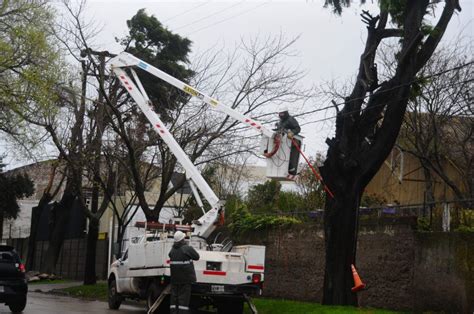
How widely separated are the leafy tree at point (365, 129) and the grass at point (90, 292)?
1168cm

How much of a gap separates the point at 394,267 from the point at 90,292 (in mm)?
13298

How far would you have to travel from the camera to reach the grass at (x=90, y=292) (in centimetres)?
2591

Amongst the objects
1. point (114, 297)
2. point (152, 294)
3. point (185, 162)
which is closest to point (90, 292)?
point (114, 297)

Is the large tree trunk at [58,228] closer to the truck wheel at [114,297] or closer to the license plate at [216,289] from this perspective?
the truck wheel at [114,297]

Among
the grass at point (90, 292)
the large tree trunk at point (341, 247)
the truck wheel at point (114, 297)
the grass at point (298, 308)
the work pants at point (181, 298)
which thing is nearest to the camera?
the work pants at point (181, 298)

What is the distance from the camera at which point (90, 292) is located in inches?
1056

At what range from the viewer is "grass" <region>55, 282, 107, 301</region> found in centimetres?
2591

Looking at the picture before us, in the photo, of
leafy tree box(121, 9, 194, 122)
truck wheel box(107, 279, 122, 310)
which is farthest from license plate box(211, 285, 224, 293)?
leafy tree box(121, 9, 194, 122)

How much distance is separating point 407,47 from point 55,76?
9147 millimetres

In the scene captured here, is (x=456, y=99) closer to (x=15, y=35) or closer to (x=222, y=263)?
(x=222, y=263)

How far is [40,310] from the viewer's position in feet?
59.3

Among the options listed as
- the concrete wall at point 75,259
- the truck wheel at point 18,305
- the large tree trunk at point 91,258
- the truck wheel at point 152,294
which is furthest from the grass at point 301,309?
the concrete wall at point 75,259

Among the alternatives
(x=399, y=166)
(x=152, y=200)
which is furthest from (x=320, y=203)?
(x=152, y=200)

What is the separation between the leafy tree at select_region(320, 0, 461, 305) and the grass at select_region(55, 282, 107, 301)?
11683 millimetres
